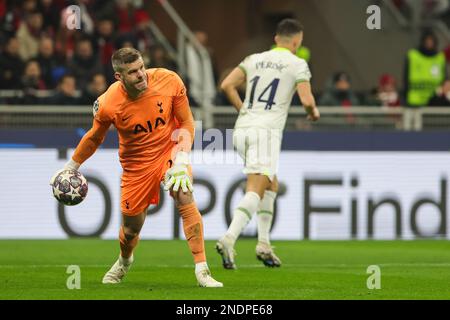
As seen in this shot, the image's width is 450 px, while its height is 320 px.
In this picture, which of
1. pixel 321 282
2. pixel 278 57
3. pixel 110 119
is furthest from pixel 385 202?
pixel 110 119

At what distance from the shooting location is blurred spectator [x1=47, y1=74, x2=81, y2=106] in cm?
1806

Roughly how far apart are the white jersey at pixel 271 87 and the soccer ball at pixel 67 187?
284 cm

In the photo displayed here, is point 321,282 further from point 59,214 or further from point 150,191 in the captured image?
point 59,214

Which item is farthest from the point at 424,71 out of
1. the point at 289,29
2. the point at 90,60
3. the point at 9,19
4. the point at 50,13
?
the point at 289,29

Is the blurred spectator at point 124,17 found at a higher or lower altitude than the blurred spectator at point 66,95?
higher

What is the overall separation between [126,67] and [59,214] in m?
7.38

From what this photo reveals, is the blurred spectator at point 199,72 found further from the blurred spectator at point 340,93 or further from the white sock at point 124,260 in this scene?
the white sock at point 124,260

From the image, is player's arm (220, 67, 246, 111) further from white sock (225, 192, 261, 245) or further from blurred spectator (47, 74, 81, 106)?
blurred spectator (47, 74, 81, 106)

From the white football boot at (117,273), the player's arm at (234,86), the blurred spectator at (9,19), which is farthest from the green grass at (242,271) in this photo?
the blurred spectator at (9,19)

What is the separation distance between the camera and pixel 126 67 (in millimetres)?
10156

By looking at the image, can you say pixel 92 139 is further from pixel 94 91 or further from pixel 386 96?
pixel 386 96

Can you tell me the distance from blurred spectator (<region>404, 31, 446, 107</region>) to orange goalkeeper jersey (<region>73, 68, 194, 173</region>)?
32.0 feet

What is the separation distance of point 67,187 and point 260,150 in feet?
9.24

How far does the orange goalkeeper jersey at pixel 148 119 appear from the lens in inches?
409
